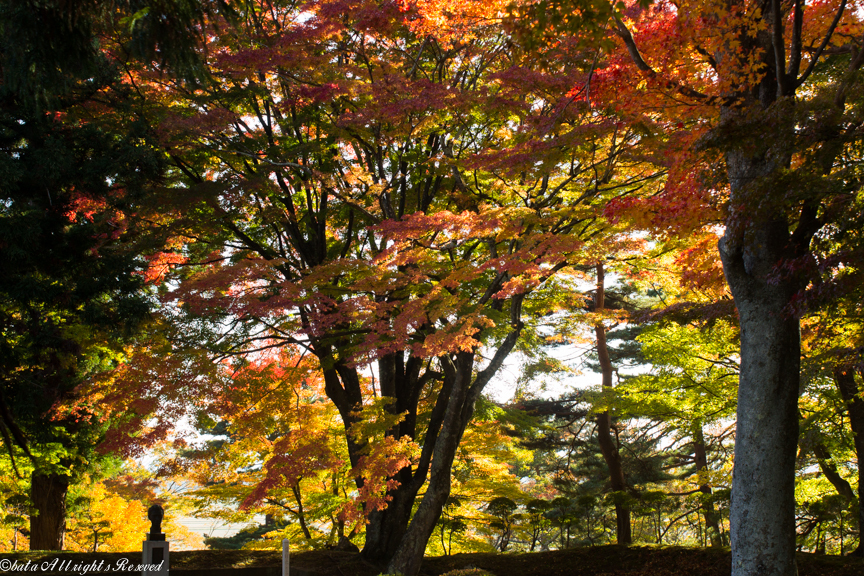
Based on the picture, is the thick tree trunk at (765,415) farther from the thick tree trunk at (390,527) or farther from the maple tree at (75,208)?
the maple tree at (75,208)

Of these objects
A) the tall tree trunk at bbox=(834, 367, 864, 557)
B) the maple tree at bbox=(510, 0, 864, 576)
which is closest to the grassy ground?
the tall tree trunk at bbox=(834, 367, 864, 557)

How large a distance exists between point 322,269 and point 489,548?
8.09m

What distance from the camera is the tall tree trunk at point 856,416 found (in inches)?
303

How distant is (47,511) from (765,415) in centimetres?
1319

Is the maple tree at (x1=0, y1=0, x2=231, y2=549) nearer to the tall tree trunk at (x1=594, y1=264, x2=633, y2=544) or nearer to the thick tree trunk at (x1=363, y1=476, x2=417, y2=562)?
the thick tree trunk at (x1=363, y1=476, x2=417, y2=562)

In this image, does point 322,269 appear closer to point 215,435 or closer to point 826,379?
point 826,379

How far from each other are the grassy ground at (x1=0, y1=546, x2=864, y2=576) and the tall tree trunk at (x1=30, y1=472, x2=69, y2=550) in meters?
1.97

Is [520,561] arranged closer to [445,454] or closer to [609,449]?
[445,454]

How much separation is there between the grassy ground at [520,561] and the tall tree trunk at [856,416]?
0.61 meters

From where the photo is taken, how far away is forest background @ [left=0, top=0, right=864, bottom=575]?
5.21 m

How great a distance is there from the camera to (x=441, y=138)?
9.80 metres

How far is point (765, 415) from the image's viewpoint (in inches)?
210

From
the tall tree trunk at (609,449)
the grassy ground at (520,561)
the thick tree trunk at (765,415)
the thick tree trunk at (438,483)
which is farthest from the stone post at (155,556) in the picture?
the tall tree trunk at (609,449)

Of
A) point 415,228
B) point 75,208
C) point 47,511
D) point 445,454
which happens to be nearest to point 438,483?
point 445,454
